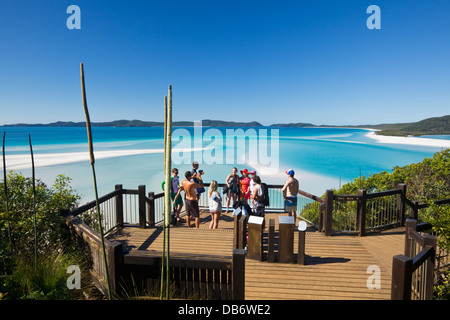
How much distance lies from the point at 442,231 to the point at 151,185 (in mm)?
22852

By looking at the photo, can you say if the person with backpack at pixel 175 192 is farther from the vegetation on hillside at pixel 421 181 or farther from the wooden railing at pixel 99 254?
the vegetation on hillside at pixel 421 181

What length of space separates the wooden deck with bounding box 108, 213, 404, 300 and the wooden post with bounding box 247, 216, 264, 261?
0.43 ft

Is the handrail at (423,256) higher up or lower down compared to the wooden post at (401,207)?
higher up

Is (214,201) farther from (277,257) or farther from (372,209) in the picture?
(372,209)

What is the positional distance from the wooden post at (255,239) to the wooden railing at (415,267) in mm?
2462

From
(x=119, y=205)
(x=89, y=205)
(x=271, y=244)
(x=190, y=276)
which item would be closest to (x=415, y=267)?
(x=271, y=244)

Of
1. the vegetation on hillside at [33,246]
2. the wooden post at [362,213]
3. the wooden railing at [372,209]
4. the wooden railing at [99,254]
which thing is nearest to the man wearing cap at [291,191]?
the wooden railing at [372,209]

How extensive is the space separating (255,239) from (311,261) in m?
1.24

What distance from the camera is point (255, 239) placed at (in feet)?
17.1

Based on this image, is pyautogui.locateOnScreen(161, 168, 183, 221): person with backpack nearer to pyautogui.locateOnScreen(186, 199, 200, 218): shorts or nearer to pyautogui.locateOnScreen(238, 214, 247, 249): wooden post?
pyautogui.locateOnScreen(186, 199, 200, 218): shorts

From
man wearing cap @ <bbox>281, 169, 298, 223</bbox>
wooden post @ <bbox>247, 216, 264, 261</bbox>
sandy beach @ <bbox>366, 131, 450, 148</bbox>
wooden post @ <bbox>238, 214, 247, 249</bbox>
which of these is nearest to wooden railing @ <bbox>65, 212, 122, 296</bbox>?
wooden post @ <bbox>238, 214, 247, 249</bbox>

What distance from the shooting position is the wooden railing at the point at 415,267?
10.0 ft
